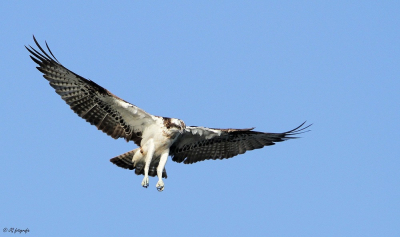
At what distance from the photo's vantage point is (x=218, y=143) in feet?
61.3

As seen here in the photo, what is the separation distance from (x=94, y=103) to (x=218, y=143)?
3686 millimetres

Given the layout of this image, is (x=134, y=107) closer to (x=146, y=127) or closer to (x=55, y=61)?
(x=146, y=127)

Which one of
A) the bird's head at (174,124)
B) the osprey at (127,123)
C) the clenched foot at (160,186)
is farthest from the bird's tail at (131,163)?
the bird's head at (174,124)

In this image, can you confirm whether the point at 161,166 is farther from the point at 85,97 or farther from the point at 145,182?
the point at 85,97

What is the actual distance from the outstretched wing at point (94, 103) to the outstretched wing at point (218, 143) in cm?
137

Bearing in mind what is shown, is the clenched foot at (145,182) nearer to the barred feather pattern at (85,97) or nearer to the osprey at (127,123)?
the osprey at (127,123)

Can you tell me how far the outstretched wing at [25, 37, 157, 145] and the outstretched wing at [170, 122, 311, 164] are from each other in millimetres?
1372

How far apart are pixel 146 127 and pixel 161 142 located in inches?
23.9

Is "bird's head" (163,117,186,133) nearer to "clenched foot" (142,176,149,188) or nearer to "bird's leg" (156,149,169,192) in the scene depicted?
"bird's leg" (156,149,169,192)

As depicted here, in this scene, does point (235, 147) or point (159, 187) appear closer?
point (159, 187)

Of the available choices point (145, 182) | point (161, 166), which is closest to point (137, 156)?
point (161, 166)

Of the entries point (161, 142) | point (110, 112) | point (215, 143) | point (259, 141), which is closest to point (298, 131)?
point (259, 141)

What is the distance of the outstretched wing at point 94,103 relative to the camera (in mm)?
16906

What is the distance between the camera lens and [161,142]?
56.3 ft
